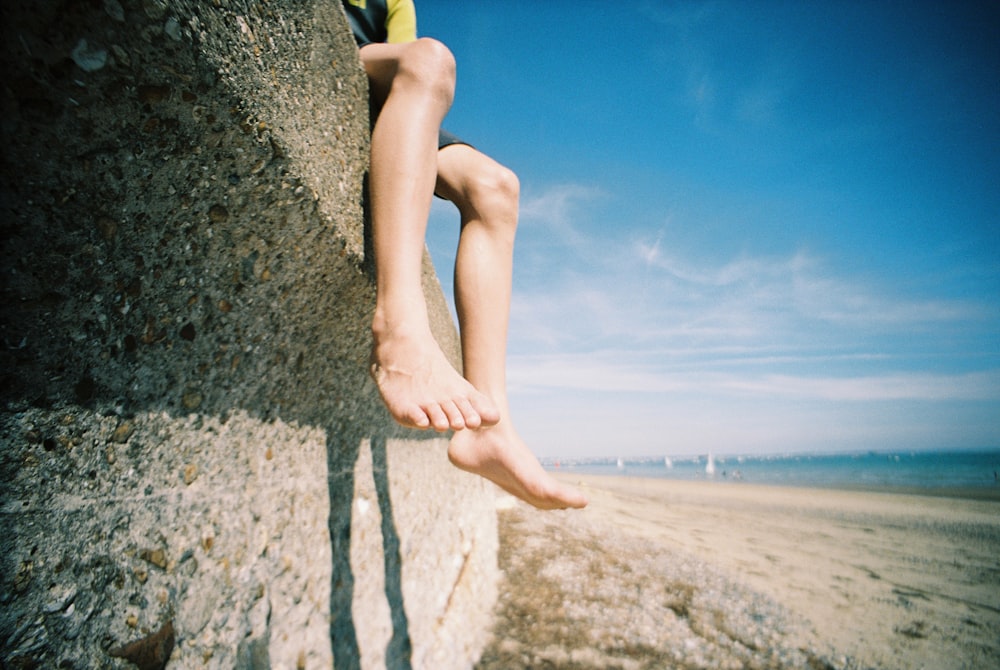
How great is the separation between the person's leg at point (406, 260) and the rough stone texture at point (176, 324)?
56mm

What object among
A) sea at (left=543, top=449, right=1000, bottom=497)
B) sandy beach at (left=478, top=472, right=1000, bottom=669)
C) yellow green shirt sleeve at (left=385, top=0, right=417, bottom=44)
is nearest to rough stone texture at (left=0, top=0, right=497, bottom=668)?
yellow green shirt sleeve at (left=385, top=0, right=417, bottom=44)

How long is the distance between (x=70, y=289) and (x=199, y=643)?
50 cm

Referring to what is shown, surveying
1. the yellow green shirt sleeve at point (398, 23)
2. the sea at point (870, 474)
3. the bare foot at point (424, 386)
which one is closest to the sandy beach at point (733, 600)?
the bare foot at point (424, 386)

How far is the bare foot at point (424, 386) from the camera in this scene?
2.74 feet

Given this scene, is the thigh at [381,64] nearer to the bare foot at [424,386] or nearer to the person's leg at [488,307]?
the person's leg at [488,307]

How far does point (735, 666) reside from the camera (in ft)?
6.16

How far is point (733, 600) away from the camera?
2.56m

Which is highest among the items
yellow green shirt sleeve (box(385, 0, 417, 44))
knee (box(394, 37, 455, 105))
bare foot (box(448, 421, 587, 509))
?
yellow green shirt sleeve (box(385, 0, 417, 44))

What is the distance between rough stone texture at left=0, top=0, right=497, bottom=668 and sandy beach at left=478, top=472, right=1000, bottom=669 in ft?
4.57

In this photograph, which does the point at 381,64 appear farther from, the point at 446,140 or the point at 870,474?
the point at 870,474

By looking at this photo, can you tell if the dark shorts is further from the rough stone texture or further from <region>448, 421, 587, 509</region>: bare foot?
<region>448, 421, 587, 509</region>: bare foot

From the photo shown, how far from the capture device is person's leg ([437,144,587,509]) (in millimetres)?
1071

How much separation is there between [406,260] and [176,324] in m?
0.42

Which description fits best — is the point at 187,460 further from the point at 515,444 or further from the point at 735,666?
the point at 735,666
